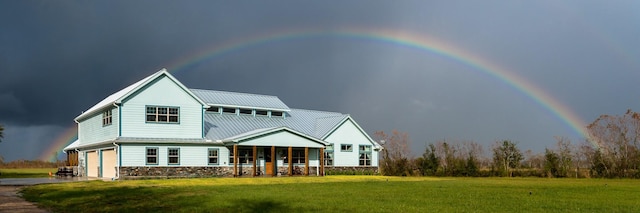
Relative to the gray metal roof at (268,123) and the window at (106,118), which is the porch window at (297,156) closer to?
the gray metal roof at (268,123)

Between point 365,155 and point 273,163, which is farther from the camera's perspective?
point 365,155

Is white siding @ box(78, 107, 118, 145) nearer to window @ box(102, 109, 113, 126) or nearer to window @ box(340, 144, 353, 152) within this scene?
window @ box(102, 109, 113, 126)

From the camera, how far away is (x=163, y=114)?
35781 mm

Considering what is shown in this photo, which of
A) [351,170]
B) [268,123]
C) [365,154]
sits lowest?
[351,170]

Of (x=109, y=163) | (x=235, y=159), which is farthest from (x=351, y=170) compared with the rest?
(x=109, y=163)

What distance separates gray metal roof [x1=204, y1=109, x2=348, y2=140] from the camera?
1587 inches

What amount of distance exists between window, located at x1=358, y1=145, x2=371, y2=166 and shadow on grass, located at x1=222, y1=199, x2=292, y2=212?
31.4 m

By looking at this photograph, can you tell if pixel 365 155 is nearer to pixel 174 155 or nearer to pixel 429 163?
pixel 429 163

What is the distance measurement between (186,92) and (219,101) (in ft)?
22.9

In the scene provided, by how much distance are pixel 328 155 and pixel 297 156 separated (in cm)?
329

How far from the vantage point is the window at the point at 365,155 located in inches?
1889

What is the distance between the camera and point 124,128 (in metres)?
34.2

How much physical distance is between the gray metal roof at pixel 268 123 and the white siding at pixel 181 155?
3.91 feet

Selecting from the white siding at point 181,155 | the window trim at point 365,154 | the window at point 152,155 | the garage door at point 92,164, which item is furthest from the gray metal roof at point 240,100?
the garage door at point 92,164
